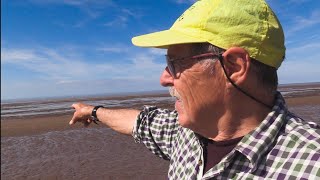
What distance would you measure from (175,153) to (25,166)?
8156 millimetres

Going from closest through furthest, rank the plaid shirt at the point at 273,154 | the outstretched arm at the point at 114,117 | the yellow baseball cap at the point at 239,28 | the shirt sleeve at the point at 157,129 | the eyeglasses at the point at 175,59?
the plaid shirt at the point at 273,154 < the yellow baseball cap at the point at 239,28 < the eyeglasses at the point at 175,59 < the shirt sleeve at the point at 157,129 < the outstretched arm at the point at 114,117

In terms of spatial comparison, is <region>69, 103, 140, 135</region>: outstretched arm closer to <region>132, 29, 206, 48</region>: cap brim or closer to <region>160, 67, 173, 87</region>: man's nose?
<region>160, 67, 173, 87</region>: man's nose

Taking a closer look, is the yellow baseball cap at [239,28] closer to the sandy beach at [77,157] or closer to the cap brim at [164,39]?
the cap brim at [164,39]

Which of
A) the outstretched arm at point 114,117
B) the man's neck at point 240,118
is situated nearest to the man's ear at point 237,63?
the man's neck at point 240,118

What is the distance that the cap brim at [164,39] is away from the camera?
6.81ft

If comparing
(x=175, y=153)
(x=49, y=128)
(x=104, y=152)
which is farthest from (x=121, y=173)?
(x=49, y=128)

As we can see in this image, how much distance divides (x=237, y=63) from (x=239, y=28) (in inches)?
7.4

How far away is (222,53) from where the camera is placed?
2066mm

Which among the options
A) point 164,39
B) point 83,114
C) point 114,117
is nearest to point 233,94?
point 164,39

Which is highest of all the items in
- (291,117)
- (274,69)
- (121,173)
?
(274,69)

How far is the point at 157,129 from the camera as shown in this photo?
2971 mm

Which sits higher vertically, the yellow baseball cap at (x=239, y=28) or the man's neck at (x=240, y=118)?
the yellow baseball cap at (x=239, y=28)

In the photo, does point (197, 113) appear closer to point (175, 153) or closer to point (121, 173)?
point (175, 153)

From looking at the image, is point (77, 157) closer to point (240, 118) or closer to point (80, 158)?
point (80, 158)
